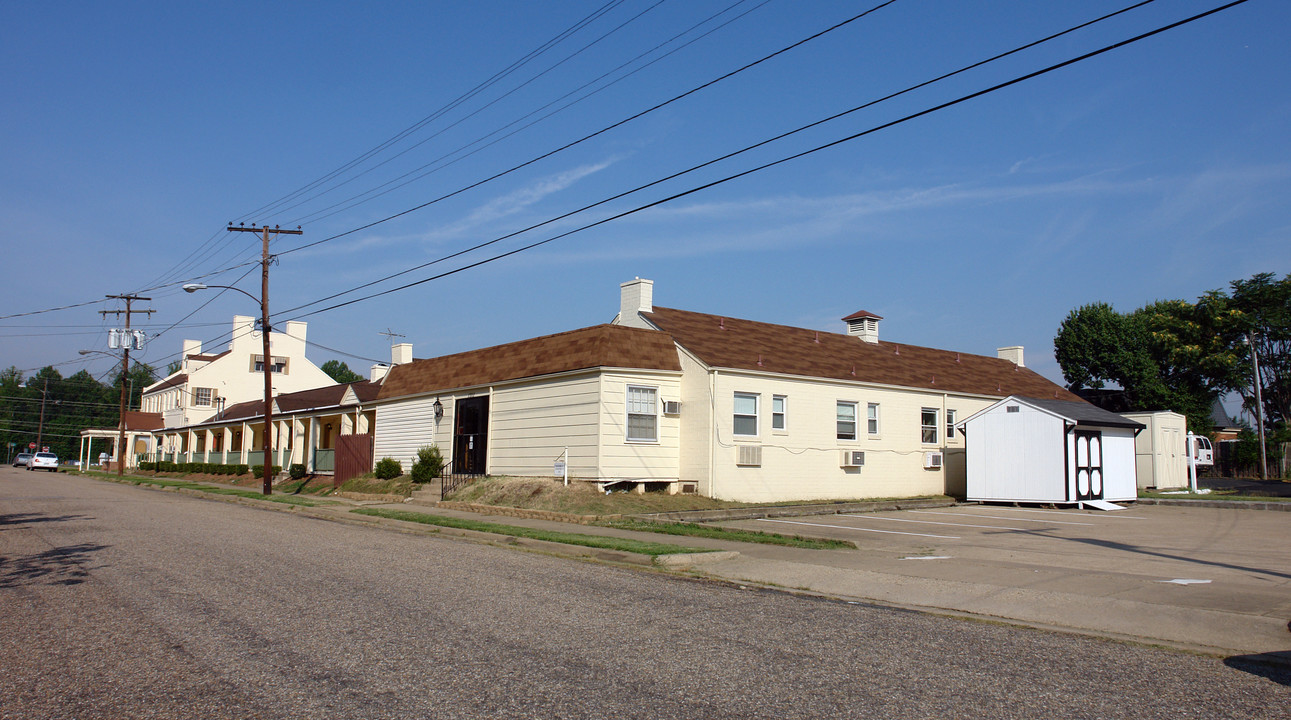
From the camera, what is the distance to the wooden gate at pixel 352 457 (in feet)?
105

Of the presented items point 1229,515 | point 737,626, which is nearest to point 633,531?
point 737,626

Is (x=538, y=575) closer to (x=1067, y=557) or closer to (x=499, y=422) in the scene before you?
(x=1067, y=557)

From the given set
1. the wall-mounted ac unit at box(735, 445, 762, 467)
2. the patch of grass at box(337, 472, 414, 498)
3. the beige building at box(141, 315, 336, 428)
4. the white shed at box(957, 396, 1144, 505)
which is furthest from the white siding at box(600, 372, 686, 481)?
the beige building at box(141, 315, 336, 428)

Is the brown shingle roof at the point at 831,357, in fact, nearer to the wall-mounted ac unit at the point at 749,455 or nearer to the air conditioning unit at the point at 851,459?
the wall-mounted ac unit at the point at 749,455

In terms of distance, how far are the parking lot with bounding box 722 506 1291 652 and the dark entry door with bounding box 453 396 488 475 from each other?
9.98 m

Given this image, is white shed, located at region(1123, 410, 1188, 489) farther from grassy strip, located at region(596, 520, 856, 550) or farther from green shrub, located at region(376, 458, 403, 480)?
green shrub, located at region(376, 458, 403, 480)

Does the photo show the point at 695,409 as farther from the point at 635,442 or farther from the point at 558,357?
the point at 558,357

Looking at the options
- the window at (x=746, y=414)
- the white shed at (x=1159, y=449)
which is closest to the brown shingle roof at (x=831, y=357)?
the window at (x=746, y=414)

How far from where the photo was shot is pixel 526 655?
641cm

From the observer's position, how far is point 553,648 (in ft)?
21.8

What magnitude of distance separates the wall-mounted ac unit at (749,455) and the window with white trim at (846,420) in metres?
3.88

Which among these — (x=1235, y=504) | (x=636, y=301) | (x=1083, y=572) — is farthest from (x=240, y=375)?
(x=1083, y=572)

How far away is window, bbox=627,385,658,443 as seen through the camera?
22.2m

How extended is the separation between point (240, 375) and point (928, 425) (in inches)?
2019
